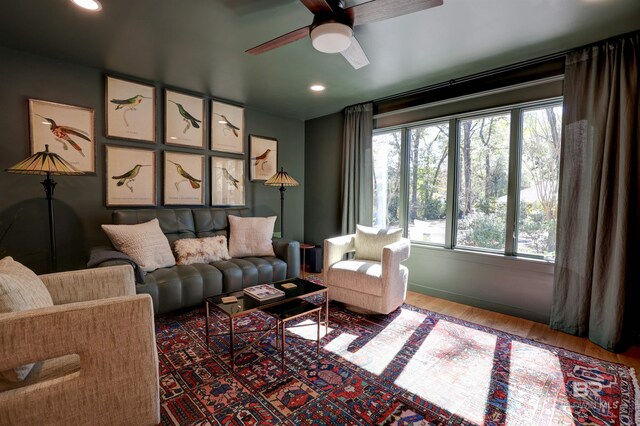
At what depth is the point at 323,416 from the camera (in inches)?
62.7

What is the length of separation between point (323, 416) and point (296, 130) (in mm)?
4183

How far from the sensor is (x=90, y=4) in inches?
77.2

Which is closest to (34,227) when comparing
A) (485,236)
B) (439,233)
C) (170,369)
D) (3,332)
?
(170,369)

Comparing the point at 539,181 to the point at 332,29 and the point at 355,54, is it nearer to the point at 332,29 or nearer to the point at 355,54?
the point at 355,54

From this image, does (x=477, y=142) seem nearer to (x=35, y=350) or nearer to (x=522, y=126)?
(x=522, y=126)

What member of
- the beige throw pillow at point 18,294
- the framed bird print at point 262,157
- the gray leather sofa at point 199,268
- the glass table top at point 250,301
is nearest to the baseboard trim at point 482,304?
the gray leather sofa at point 199,268

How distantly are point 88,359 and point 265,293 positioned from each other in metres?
1.17

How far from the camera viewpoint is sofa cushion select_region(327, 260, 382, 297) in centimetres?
276

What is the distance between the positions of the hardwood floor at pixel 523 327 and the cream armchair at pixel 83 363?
269cm

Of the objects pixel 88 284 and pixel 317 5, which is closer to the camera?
pixel 317 5

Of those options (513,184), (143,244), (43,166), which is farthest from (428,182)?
(43,166)

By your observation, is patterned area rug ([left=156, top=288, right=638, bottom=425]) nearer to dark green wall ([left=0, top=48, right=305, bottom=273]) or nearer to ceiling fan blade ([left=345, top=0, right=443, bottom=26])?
dark green wall ([left=0, top=48, right=305, bottom=273])

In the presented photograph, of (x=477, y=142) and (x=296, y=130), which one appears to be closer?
(x=477, y=142)

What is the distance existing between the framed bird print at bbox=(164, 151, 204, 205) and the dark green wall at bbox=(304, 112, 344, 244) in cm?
179
